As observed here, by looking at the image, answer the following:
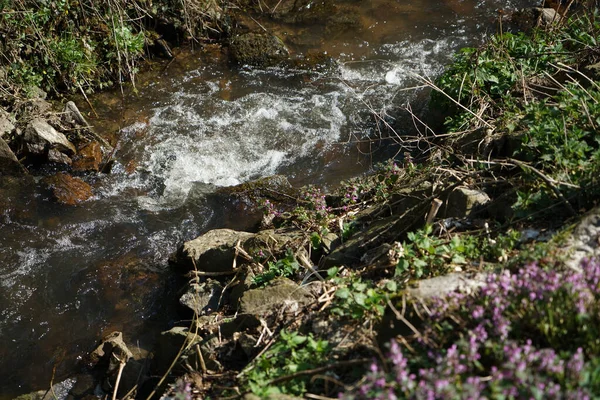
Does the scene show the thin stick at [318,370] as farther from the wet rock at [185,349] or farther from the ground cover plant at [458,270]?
the wet rock at [185,349]

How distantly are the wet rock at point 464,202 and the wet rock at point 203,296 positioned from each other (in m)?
2.18

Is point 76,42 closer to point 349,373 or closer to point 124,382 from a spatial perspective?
point 124,382

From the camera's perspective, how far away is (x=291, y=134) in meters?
8.05

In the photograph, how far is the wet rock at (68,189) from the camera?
6.96m

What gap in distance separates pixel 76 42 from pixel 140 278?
4.14 metres

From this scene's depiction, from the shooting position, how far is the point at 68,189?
277 inches

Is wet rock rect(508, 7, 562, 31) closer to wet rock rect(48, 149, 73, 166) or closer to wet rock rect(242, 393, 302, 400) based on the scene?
wet rock rect(48, 149, 73, 166)

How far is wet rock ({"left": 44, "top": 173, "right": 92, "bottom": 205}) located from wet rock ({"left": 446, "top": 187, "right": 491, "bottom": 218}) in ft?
15.1

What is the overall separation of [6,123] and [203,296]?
4.02m

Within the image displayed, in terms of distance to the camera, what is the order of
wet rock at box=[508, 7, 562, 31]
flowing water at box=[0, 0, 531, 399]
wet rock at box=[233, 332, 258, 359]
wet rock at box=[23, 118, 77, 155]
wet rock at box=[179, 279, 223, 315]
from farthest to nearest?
wet rock at box=[508, 7, 562, 31] → wet rock at box=[23, 118, 77, 155] → flowing water at box=[0, 0, 531, 399] → wet rock at box=[179, 279, 223, 315] → wet rock at box=[233, 332, 258, 359]

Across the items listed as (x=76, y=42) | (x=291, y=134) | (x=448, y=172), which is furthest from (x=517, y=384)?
(x=76, y=42)

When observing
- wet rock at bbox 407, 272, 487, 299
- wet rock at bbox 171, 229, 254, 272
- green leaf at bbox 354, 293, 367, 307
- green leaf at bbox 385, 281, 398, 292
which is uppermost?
wet rock at bbox 407, 272, 487, 299

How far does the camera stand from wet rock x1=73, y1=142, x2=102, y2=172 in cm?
745

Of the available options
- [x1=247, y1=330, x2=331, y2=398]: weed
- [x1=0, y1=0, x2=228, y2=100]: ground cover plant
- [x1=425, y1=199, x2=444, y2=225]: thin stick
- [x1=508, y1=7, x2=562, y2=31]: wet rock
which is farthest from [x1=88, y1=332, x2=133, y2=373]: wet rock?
[x1=508, y1=7, x2=562, y2=31]: wet rock
